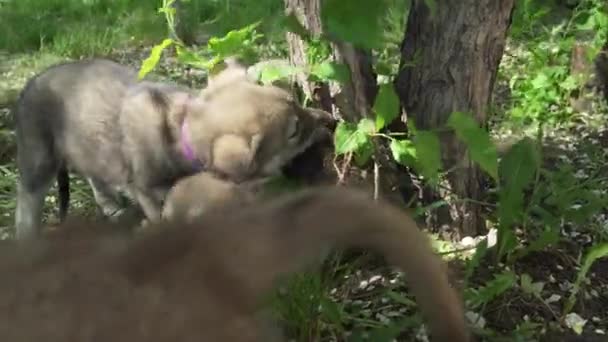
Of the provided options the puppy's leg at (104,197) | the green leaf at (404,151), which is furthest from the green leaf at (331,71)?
the puppy's leg at (104,197)

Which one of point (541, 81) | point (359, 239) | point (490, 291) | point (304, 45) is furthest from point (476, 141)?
point (541, 81)

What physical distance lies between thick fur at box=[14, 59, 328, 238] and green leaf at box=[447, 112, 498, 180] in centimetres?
42

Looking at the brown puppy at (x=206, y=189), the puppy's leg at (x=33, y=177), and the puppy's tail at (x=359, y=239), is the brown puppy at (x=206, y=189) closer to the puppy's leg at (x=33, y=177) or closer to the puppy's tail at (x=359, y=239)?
the puppy's leg at (x=33, y=177)

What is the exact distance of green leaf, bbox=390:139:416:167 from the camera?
9.34 feet

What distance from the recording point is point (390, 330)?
2559 mm

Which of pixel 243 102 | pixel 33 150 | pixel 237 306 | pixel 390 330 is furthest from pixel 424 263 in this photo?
pixel 33 150

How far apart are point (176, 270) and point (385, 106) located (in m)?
1.54

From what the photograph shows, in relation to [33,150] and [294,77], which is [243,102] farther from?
[33,150]

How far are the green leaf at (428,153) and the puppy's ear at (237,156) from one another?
422mm

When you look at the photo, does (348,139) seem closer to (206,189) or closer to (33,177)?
(206,189)

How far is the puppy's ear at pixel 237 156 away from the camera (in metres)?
2.81

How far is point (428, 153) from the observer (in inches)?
109

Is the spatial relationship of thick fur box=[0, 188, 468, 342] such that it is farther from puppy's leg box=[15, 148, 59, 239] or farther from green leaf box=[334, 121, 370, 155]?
puppy's leg box=[15, 148, 59, 239]

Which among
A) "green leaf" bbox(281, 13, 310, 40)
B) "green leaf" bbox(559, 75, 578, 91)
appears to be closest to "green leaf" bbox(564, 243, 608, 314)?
"green leaf" bbox(281, 13, 310, 40)
